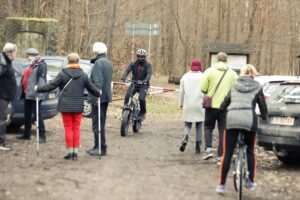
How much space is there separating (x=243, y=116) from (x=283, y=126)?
2738mm

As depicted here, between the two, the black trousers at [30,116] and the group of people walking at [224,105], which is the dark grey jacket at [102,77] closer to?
the group of people walking at [224,105]

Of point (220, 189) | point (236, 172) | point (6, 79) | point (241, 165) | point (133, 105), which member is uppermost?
point (6, 79)

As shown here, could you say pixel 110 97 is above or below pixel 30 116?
above

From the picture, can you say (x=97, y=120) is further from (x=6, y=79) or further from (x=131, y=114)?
(x=131, y=114)

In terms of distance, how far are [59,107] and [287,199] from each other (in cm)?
408

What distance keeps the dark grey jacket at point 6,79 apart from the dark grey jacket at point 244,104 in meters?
4.47

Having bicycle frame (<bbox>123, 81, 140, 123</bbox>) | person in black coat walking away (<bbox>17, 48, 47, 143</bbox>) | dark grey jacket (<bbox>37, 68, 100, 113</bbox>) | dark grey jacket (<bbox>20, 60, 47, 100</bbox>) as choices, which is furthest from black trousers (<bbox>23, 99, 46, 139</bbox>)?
bicycle frame (<bbox>123, 81, 140, 123</bbox>)

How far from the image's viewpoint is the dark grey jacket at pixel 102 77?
1063 cm

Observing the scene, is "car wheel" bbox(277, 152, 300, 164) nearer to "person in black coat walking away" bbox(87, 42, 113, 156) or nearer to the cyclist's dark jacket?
"person in black coat walking away" bbox(87, 42, 113, 156)

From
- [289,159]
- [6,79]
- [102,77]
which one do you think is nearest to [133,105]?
[102,77]

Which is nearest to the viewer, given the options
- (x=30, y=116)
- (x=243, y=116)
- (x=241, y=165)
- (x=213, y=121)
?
(x=243, y=116)

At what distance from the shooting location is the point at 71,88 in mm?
10086

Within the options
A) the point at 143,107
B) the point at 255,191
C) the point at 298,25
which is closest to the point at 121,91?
the point at 143,107

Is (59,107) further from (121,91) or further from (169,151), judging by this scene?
(121,91)
